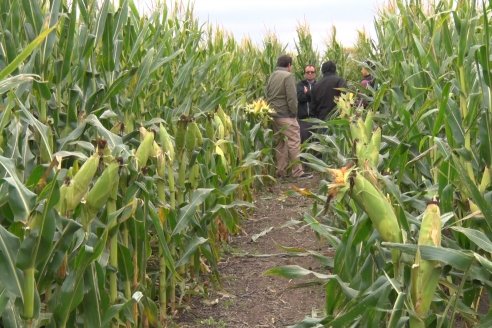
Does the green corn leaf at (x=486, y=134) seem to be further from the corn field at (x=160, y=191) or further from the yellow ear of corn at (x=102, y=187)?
the yellow ear of corn at (x=102, y=187)

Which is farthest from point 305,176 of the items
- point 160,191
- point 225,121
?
point 160,191

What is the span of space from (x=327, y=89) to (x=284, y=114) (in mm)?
884

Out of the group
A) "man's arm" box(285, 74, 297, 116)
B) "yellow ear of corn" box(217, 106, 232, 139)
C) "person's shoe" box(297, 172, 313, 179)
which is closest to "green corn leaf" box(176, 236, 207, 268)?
"yellow ear of corn" box(217, 106, 232, 139)

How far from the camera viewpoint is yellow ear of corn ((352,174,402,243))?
6.06 feet

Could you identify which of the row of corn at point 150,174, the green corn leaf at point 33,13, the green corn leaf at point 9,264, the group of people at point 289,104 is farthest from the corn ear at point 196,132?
the group of people at point 289,104

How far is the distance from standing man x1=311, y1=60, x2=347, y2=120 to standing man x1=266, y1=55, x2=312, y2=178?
0.64 metres

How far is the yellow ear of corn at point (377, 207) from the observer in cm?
185

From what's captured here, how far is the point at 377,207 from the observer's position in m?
1.86

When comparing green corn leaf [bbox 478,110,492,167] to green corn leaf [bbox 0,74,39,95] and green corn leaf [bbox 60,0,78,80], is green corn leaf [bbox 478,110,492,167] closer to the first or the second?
green corn leaf [bbox 0,74,39,95]

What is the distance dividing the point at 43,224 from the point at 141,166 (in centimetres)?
106

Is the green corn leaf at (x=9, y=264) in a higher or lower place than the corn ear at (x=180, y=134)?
lower

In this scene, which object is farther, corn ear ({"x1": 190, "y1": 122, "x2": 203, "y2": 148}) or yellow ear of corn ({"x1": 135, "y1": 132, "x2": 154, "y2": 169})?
corn ear ({"x1": 190, "y1": 122, "x2": 203, "y2": 148})

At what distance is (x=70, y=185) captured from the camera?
6.97 ft

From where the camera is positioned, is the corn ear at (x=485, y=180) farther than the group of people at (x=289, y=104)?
No
